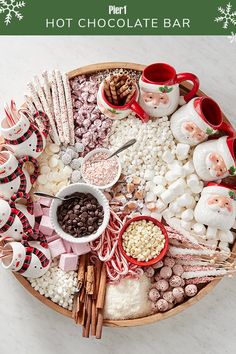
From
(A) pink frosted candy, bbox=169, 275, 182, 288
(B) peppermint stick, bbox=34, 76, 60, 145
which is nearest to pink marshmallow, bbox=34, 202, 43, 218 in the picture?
(B) peppermint stick, bbox=34, 76, 60, 145

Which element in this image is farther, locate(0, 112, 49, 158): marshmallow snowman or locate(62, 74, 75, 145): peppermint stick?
locate(62, 74, 75, 145): peppermint stick

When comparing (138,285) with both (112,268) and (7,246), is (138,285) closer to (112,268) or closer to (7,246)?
(112,268)

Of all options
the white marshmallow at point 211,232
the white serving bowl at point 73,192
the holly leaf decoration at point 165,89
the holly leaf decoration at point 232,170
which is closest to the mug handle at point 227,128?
the holly leaf decoration at point 232,170

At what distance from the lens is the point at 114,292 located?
2.08 meters

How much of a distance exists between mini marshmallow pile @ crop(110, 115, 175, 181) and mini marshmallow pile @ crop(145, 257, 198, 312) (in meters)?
0.34

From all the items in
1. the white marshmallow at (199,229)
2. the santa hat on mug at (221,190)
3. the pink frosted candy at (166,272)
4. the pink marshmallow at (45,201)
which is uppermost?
the santa hat on mug at (221,190)

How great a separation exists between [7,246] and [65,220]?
229 mm

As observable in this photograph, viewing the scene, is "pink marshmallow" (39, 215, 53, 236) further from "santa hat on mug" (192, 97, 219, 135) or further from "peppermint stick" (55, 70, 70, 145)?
"santa hat on mug" (192, 97, 219, 135)

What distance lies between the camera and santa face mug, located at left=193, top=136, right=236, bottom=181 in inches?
80.4

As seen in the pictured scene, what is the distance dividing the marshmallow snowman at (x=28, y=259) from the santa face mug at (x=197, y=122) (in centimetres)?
67

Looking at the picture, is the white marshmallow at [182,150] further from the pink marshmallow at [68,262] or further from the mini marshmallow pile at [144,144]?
the pink marshmallow at [68,262]

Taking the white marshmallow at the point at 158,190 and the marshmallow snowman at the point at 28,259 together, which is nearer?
the marshmallow snowman at the point at 28,259

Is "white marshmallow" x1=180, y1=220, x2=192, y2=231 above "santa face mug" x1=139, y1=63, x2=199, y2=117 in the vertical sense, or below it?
below

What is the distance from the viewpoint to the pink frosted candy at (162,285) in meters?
2.07
